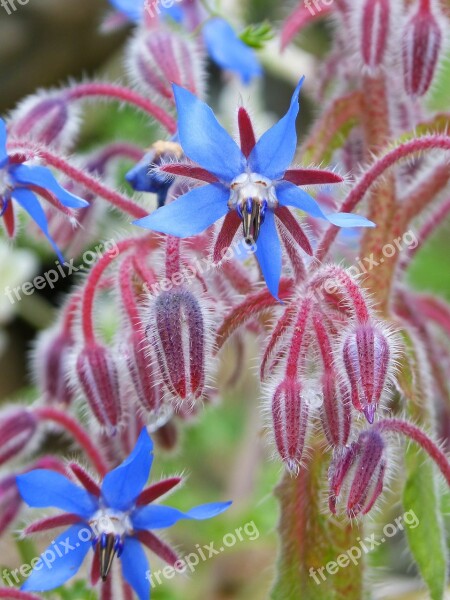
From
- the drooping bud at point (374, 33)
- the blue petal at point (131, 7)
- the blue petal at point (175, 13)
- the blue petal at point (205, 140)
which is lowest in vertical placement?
the blue petal at point (205, 140)

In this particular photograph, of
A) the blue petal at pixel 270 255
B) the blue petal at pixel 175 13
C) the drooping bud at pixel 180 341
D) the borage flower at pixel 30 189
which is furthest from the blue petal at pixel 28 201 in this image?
the blue petal at pixel 175 13

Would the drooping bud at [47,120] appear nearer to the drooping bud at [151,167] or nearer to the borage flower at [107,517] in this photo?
the drooping bud at [151,167]

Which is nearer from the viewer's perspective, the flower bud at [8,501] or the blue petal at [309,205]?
the blue petal at [309,205]

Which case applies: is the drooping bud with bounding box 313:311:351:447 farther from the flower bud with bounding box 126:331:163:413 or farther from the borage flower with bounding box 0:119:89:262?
the borage flower with bounding box 0:119:89:262

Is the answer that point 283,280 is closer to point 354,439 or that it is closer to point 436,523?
point 354,439

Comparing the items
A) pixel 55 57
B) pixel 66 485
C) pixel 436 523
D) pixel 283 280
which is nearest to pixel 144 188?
pixel 283 280

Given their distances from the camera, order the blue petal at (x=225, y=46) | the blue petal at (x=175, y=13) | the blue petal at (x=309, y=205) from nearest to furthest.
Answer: the blue petal at (x=309, y=205), the blue petal at (x=225, y=46), the blue petal at (x=175, y=13)
